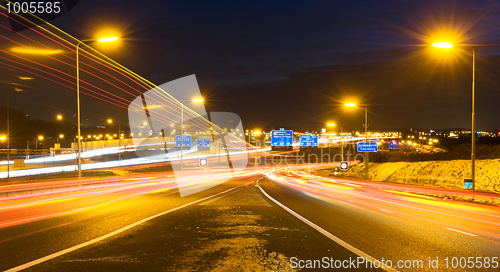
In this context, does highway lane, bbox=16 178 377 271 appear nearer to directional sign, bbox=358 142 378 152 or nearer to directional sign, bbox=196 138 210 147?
directional sign, bbox=358 142 378 152

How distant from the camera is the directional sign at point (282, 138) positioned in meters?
49.5

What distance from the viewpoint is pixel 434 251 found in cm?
762

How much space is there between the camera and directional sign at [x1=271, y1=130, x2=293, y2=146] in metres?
49.5

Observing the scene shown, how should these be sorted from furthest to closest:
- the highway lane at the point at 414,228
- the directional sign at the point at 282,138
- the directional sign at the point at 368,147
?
the directional sign at the point at 282,138, the directional sign at the point at 368,147, the highway lane at the point at 414,228

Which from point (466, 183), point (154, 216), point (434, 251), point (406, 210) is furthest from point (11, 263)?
point (466, 183)

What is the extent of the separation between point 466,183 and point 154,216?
1723 centimetres

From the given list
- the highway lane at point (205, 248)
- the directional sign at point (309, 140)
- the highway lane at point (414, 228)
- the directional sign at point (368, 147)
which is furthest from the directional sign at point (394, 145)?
the highway lane at point (205, 248)

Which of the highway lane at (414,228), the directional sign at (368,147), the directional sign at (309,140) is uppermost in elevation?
the directional sign at (309,140)

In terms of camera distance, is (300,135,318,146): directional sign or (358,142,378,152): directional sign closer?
(358,142,378,152): directional sign

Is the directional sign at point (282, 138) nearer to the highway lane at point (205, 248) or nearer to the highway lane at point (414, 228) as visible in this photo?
the highway lane at point (414, 228)

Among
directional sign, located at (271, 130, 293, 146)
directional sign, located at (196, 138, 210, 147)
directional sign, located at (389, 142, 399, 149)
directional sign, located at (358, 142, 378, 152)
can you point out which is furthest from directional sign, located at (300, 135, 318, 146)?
directional sign, located at (389, 142, 399, 149)

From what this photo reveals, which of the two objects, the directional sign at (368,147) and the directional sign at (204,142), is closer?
the directional sign at (368,147)

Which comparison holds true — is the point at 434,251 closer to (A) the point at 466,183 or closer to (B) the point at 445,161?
(A) the point at 466,183

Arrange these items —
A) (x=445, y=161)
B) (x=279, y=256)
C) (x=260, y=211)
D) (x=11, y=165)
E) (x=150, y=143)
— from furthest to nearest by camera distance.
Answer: (x=150, y=143) → (x=11, y=165) → (x=445, y=161) → (x=260, y=211) → (x=279, y=256)
